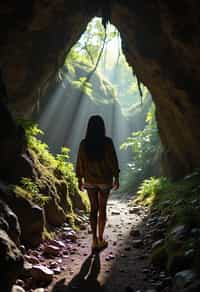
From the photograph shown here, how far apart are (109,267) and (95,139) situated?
1959 mm

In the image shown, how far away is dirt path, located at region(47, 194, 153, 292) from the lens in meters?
3.76

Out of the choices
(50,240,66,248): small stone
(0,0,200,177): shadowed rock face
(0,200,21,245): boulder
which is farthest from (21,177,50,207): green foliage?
(0,0,200,177): shadowed rock face

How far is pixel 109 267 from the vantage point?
4.42 meters

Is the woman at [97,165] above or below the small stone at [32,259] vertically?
above

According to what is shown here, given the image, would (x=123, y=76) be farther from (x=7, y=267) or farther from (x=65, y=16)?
(x=7, y=267)

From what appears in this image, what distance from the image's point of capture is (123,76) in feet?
194

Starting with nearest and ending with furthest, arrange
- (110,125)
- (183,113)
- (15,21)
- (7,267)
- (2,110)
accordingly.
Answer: (7,267) < (2,110) < (15,21) < (183,113) < (110,125)

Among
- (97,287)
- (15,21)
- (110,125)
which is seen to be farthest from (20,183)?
(110,125)

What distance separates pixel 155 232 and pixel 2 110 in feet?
12.0

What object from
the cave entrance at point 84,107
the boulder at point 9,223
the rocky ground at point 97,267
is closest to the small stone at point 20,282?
the rocky ground at point 97,267

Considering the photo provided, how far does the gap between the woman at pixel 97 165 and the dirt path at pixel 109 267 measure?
0.38 meters

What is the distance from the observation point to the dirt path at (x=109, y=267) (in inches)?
148

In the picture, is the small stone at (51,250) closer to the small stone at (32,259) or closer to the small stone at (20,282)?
the small stone at (32,259)

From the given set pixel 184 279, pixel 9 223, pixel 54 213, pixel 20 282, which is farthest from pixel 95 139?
pixel 184 279
